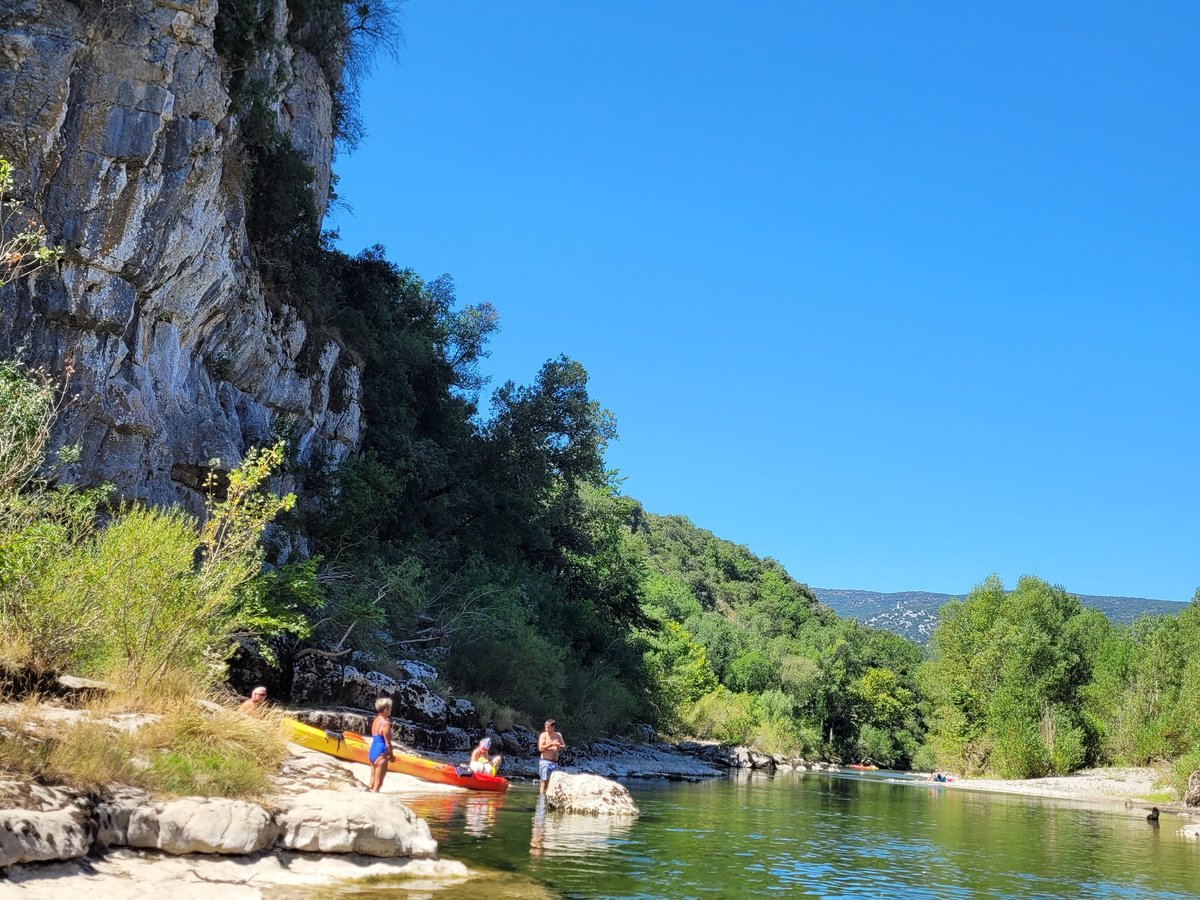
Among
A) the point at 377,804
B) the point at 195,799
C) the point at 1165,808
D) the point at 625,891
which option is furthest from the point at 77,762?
the point at 1165,808

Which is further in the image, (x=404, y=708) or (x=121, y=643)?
(x=404, y=708)

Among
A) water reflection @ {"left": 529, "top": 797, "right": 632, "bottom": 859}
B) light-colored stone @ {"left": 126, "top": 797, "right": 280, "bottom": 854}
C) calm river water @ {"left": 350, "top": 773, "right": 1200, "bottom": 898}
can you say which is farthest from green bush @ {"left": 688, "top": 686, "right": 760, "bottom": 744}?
light-colored stone @ {"left": 126, "top": 797, "right": 280, "bottom": 854}

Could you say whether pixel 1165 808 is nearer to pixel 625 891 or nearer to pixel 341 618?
pixel 341 618

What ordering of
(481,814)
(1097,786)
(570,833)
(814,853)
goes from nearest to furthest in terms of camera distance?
(570,833)
(814,853)
(481,814)
(1097,786)

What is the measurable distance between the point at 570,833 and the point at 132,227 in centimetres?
1580

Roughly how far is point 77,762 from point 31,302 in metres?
13.3

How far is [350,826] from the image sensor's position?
10.9 m

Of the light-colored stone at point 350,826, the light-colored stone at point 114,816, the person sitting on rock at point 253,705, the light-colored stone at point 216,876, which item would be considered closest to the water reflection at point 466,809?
the person sitting on rock at point 253,705

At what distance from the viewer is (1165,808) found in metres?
38.0

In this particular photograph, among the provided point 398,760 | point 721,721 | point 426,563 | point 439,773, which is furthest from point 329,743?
point 721,721

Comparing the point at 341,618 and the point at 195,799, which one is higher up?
the point at 341,618

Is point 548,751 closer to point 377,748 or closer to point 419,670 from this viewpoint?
point 377,748

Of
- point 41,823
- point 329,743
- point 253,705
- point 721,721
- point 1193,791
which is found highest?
point 253,705

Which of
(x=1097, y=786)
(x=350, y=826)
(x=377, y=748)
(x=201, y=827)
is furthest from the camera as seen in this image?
(x=1097, y=786)
